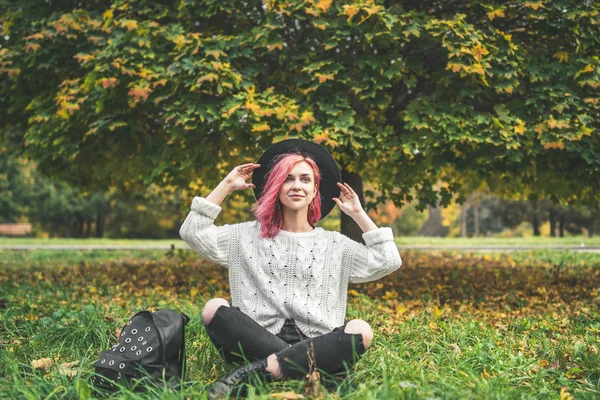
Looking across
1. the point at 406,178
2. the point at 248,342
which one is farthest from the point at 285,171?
the point at 406,178

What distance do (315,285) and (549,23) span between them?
437 centimetres

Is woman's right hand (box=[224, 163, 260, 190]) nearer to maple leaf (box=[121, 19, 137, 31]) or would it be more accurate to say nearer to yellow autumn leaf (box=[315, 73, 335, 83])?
yellow autumn leaf (box=[315, 73, 335, 83])

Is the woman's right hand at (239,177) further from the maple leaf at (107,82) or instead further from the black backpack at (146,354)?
the maple leaf at (107,82)

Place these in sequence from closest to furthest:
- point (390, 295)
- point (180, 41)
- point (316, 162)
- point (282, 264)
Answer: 1. point (282, 264)
2. point (316, 162)
3. point (180, 41)
4. point (390, 295)

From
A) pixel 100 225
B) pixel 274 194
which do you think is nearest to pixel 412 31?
pixel 274 194

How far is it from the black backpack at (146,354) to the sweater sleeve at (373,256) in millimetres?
968

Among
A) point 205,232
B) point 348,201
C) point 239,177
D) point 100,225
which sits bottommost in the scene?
point 100,225

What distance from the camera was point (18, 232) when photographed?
3192cm

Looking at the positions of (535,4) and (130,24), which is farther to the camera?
(130,24)

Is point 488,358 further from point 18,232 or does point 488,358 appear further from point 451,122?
point 18,232

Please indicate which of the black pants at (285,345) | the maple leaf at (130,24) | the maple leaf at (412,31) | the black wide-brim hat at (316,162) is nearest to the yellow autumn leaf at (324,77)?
the maple leaf at (412,31)

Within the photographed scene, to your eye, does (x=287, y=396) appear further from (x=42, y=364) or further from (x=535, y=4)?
(x=535, y=4)

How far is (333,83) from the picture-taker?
18.5 ft

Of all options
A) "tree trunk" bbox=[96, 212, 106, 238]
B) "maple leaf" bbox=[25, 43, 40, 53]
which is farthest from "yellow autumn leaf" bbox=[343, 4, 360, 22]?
"tree trunk" bbox=[96, 212, 106, 238]
